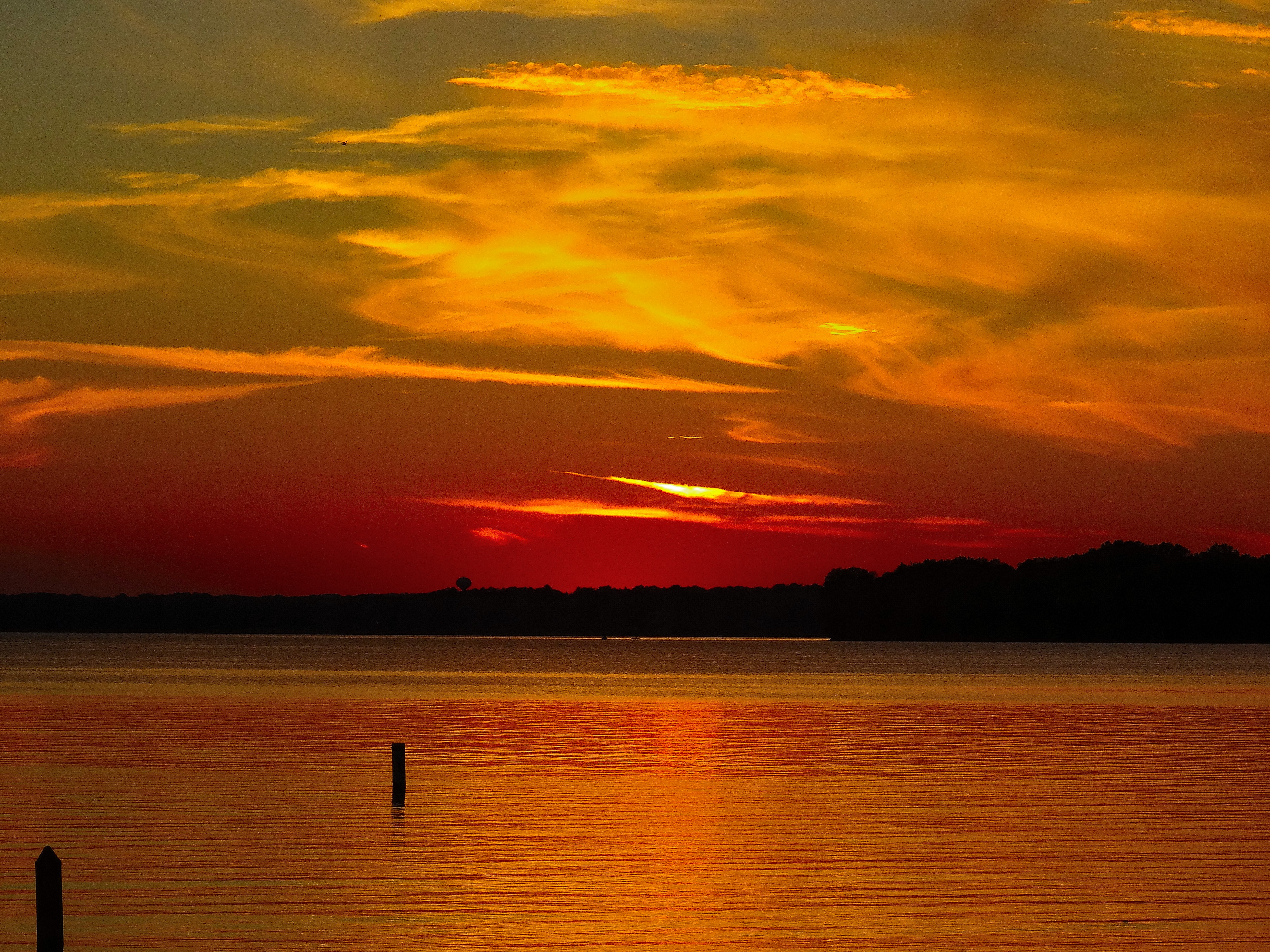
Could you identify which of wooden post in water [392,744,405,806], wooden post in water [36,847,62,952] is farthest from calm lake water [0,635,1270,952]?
wooden post in water [36,847,62,952]

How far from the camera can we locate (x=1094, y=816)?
39.3m

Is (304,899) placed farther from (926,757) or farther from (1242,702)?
(1242,702)

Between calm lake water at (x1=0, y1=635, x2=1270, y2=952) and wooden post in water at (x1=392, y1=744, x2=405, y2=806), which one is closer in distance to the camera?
calm lake water at (x1=0, y1=635, x2=1270, y2=952)

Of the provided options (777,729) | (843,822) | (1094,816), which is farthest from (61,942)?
(777,729)

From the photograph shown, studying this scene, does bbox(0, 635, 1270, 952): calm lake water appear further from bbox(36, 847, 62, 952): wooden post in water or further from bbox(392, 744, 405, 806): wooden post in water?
bbox(36, 847, 62, 952): wooden post in water

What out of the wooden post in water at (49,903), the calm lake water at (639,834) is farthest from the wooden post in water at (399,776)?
the wooden post in water at (49,903)

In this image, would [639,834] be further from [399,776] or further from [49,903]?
[49,903]

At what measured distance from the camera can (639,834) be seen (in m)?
36.0

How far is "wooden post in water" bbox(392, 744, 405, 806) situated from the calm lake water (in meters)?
0.59

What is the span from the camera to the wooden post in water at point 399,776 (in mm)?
41312

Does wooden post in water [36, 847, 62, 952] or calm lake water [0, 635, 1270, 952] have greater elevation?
wooden post in water [36, 847, 62, 952]

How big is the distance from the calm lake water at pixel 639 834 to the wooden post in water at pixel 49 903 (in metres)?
2.30

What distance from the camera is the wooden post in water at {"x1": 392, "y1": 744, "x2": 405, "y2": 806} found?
41312 mm

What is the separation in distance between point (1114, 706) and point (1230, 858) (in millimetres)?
70666
